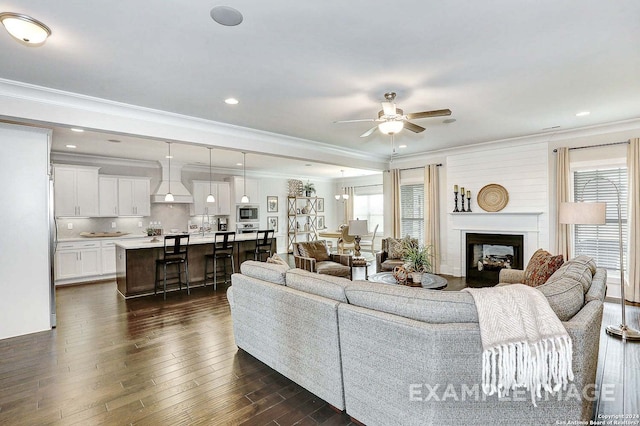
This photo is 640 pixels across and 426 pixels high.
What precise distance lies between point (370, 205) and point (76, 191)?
8.48 metres

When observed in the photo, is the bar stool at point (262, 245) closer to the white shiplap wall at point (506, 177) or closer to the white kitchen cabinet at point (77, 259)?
the white kitchen cabinet at point (77, 259)

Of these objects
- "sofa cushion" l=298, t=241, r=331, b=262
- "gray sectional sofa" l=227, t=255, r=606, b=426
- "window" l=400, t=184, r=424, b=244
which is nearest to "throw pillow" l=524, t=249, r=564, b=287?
"gray sectional sofa" l=227, t=255, r=606, b=426

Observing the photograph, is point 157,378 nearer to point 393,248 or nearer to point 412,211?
point 393,248

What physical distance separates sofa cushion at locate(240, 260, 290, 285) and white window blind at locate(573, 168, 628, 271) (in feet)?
16.5

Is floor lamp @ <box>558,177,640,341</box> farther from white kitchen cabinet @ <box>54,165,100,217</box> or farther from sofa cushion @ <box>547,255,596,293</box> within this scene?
white kitchen cabinet @ <box>54,165,100,217</box>

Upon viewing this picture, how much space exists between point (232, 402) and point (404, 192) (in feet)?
20.4

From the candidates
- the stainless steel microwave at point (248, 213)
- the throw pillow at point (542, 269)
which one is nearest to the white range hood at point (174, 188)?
the stainless steel microwave at point (248, 213)

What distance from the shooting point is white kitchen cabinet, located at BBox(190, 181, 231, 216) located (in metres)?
8.61

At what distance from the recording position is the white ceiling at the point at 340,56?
214 cm

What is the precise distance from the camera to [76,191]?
21.7 ft

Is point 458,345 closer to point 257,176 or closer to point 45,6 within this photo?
point 45,6

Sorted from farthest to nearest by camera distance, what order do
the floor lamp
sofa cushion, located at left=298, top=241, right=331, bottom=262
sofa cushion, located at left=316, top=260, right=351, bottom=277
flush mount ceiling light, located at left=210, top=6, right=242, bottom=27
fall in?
1. sofa cushion, located at left=298, top=241, right=331, bottom=262
2. sofa cushion, located at left=316, top=260, right=351, bottom=277
3. the floor lamp
4. flush mount ceiling light, located at left=210, top=6, right=242, bottom=27

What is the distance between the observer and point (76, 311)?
4699mm

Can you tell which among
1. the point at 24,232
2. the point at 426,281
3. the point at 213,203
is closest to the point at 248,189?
the point at 213,203
